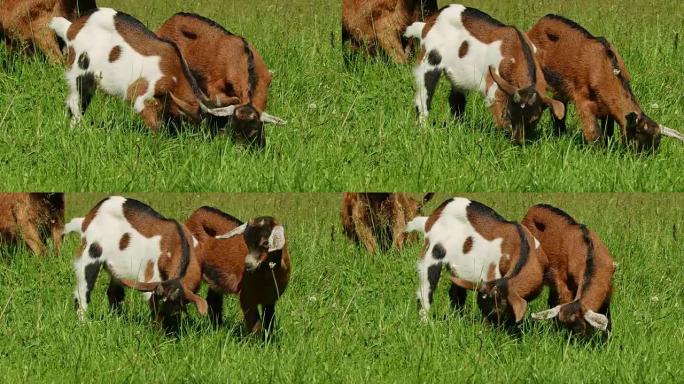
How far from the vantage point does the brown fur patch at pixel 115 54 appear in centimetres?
1473

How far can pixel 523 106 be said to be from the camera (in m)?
14.0

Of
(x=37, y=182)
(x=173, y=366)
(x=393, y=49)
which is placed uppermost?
(x=393, y=49)

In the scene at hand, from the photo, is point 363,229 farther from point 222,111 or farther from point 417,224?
point 222,111

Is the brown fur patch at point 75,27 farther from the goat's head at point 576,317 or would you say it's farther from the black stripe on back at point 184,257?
the goat's head at point 576,317

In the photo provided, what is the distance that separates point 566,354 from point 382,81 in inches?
141

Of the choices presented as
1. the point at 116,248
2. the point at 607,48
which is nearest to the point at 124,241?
the point at 116,248

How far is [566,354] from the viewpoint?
1267cm

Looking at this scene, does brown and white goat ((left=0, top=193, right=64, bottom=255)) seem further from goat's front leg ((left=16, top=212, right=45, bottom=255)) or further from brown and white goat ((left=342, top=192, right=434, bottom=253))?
brown and white goat ((left=342, top=192, right=434, bottom=253))

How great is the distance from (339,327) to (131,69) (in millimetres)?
3382

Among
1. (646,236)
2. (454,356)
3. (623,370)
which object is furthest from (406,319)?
(646,236)

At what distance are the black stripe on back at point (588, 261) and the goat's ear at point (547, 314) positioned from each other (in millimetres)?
439

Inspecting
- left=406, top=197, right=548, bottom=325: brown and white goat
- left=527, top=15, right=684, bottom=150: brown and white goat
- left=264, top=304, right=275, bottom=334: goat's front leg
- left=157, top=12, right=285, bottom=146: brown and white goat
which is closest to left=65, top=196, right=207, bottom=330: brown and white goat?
left=264, top=304, right=275, bottom=334: goat's front leg

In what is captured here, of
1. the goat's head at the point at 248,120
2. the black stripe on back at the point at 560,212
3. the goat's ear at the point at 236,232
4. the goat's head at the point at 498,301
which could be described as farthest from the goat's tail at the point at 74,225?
the black stripe on back at the point at 560,212

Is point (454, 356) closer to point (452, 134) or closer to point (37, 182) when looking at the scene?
point (452, 134)
